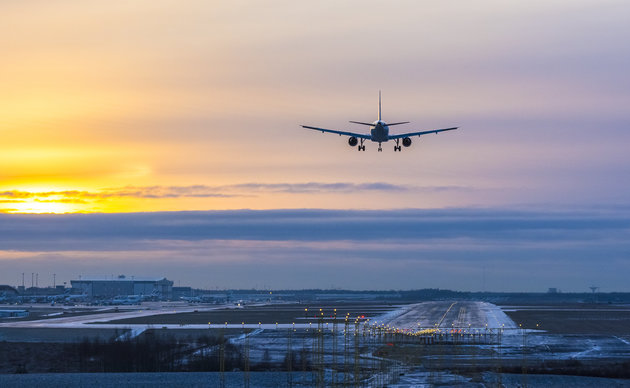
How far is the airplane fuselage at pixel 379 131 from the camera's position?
9969 centimetres

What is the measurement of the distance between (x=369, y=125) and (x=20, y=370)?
154 ft

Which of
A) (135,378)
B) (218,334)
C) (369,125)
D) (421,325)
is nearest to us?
(135,378)

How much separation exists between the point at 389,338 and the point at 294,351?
23.5m

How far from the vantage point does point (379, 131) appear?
3937 inches

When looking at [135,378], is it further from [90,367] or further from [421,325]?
[421,325]

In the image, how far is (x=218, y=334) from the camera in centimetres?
13562

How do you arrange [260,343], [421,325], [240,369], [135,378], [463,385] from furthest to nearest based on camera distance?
[421,325], [260,343], [240,369], [135,378], [463,385]

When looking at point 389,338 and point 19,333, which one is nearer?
point 389,338

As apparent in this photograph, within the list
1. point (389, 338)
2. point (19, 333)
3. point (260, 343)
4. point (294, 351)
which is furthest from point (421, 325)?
point (19, 333)

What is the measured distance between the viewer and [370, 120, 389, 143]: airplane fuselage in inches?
3925

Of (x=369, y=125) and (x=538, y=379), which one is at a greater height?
(x=369, y=125)

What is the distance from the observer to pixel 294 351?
108 metres

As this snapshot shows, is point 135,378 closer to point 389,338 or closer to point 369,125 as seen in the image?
point 369,125

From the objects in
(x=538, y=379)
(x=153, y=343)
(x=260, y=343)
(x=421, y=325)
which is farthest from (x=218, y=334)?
(x=538, y=379)
